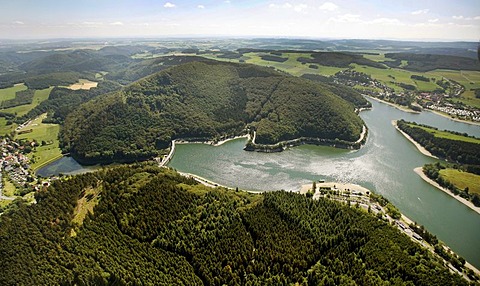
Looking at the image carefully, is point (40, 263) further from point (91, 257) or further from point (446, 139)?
point (446, 139)

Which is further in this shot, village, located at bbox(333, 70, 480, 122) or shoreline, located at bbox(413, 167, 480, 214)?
village, located at bbox(333, 70, 480, 122)

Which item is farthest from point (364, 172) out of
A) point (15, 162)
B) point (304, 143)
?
point (15, 162)

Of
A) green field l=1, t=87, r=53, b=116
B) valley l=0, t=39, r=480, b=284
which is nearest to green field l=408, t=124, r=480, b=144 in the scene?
valley l=0, t=39, r=480, b=284

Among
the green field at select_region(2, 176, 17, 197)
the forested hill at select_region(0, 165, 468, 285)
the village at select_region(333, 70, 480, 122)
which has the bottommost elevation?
the green field at select_region(2, 176, 17, 197)

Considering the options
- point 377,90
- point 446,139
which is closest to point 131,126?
point 446,139

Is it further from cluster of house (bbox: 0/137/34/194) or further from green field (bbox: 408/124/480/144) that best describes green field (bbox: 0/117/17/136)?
green field (bbox: 408/124/480/144)

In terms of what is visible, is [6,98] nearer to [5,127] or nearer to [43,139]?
[5,127]
